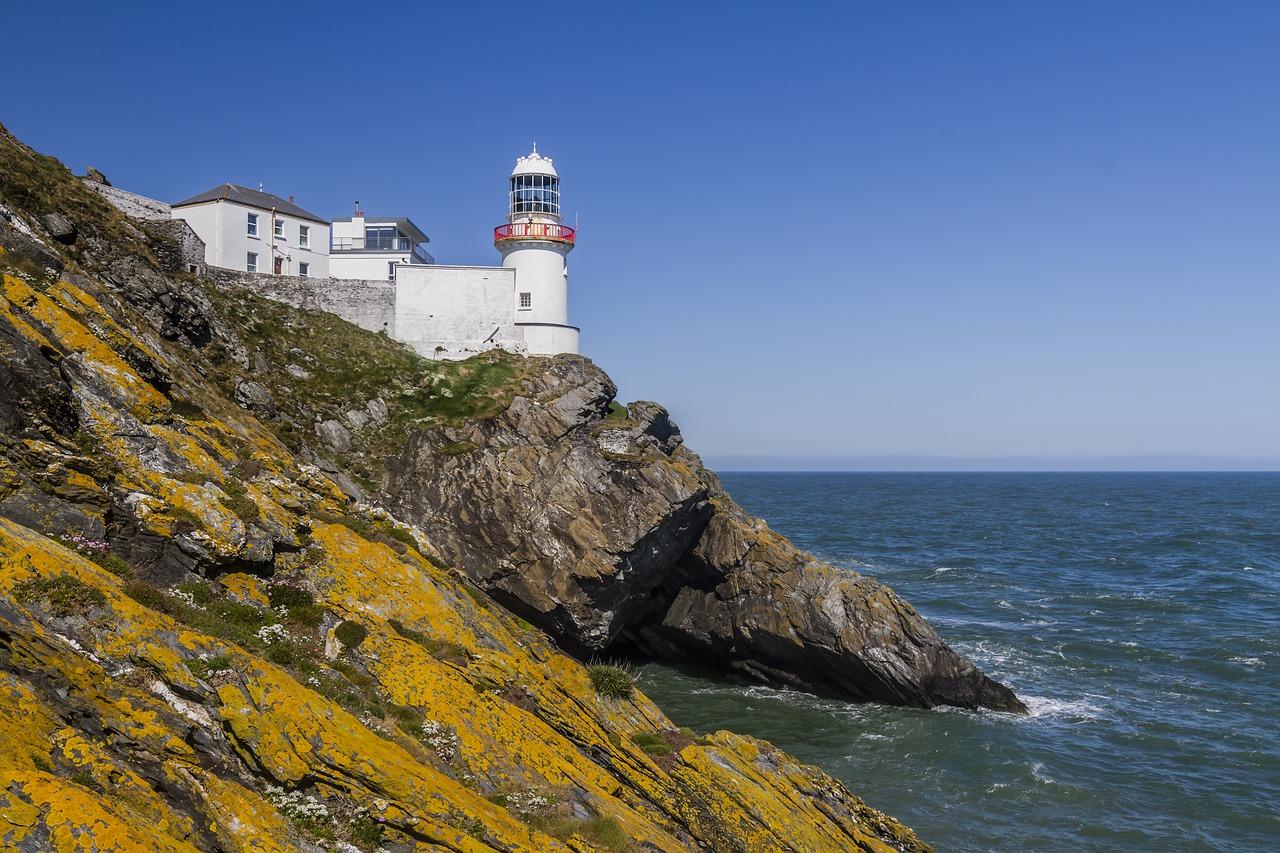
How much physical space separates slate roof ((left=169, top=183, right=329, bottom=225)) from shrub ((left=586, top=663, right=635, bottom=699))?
42.9 m

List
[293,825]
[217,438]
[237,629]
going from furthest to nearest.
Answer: [217,438] → [237,629] → [293,825]

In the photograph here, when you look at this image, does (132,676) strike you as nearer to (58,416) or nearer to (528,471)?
(58,416)

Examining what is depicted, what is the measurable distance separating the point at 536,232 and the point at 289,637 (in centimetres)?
4041

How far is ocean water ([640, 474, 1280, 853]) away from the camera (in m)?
27.4

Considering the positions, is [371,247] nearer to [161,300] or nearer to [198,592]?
[161,300]

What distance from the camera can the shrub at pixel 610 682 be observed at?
19688 mm

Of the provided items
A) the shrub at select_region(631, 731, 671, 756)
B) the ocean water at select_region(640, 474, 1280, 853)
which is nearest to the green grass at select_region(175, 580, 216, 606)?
the shrub at select_region(631, 731, 671, 756)

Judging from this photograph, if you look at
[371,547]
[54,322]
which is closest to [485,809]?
[371,547]

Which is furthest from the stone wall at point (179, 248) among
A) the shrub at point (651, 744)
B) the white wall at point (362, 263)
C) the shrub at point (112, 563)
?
the shrub at point (651, 744)

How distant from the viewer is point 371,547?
19.6m

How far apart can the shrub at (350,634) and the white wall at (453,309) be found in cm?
3660

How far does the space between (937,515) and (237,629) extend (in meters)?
116

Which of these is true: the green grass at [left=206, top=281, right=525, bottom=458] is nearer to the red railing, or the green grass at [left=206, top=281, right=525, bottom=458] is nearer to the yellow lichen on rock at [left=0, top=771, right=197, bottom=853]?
the red railing

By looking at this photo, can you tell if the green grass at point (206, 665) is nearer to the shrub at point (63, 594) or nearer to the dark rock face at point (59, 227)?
the shrub at point (63, 594)
